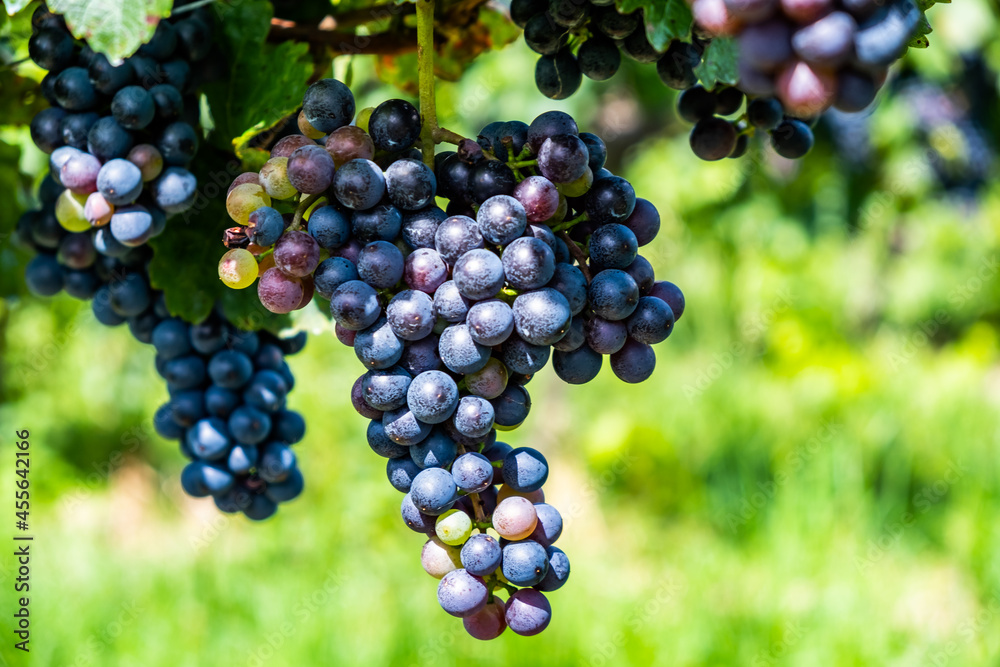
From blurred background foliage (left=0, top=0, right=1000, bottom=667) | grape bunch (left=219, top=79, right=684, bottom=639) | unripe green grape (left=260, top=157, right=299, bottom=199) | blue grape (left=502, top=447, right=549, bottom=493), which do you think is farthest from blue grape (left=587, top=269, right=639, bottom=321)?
blurred background foliage (left=0, top=0, right=1000, bottom=667)

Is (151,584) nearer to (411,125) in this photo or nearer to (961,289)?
(411,125)

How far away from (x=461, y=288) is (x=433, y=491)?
0.13 metres

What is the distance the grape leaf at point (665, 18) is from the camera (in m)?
0.48

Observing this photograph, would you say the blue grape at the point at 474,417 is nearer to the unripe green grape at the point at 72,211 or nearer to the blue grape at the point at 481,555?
the blue grape at the point at 481,555

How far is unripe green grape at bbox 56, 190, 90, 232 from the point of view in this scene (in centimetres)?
68

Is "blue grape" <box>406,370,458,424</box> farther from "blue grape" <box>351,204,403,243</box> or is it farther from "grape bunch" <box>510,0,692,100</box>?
"grape bunch" <box>510,0,692,100</box>

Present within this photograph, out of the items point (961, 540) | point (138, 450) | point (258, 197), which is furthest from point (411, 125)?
point (138, 450)

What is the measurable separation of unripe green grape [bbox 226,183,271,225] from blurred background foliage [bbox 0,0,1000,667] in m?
0.52

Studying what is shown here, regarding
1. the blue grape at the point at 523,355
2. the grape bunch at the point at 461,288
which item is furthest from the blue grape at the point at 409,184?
the blue grape at the point at 523,355

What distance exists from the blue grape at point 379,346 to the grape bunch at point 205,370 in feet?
1.06

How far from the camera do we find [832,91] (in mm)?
349

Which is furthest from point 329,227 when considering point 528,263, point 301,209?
point 528,263

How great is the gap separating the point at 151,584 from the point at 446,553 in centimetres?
211

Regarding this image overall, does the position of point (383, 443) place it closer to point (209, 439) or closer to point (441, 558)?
point (441, 558)
